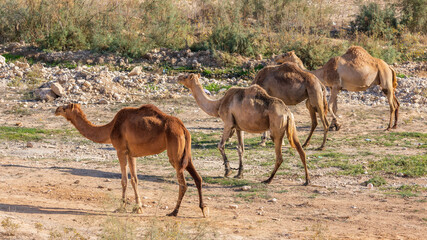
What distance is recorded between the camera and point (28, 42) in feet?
80.0

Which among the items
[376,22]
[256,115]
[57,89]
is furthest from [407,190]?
[376,22]

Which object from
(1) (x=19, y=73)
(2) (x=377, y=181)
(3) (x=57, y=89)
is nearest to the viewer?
(2) (x=377, y=181)

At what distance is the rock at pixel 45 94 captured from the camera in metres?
17.9

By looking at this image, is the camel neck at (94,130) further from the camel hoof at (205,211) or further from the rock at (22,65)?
the rock at (22,65)

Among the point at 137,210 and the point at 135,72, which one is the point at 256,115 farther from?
the point at 135,72

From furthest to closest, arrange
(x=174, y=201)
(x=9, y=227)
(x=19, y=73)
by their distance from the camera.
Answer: (x=19, y=73) < (x=174, y=201) < (x=9, y=227)

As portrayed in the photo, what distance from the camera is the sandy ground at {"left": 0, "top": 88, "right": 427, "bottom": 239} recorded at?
8.17 metres

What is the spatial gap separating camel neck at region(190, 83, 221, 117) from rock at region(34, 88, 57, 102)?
7257mm

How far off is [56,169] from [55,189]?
5.63ft

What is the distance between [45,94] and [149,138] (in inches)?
405

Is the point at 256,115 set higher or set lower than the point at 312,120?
higher

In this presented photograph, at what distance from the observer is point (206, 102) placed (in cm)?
1213

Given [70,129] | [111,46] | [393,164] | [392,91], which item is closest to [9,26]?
[111,46]

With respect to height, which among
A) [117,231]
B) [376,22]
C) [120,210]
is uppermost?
[376,22]
